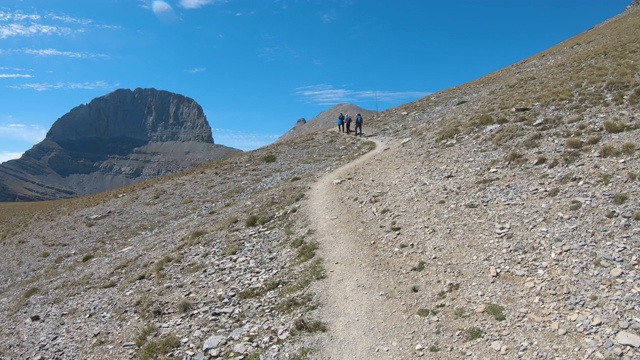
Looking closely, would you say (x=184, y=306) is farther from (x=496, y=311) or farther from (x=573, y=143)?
(x=573, y=143)

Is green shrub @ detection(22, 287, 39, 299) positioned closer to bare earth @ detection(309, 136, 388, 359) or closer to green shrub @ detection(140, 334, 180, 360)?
green shrub @ detection(140, 334, 180, 360)

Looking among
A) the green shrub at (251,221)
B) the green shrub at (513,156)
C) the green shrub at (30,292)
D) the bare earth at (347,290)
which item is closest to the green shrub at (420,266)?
the bare earth at (347,290)

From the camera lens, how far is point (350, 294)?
15641 millimetres

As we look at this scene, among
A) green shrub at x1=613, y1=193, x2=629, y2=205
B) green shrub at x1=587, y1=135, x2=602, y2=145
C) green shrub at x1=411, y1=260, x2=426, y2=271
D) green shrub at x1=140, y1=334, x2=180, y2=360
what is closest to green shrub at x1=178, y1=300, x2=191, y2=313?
green shrub at x1=140, y1=334, x2=180, y2=360

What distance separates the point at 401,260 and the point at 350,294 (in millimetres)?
2822

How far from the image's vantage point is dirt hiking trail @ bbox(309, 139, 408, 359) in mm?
12805

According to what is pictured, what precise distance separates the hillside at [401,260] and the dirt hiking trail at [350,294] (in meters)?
0.07

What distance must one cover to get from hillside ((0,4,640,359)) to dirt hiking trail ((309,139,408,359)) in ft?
0.23

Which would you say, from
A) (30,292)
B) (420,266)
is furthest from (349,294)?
(30,292)

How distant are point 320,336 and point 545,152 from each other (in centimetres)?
1636

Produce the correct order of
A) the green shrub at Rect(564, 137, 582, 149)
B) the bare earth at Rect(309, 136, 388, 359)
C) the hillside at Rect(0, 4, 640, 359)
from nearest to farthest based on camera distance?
the hillside at Rect(0, 4, 640, 359)
the bare earth at Rect(309, 136, 388, 359)
the green shrub at Rect(564, 137, 582, 149)

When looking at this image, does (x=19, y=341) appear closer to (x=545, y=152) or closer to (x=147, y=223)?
(x=147, y=223)

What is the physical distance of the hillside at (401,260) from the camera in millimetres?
12227

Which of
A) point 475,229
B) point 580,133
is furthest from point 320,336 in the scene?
point 580,133
